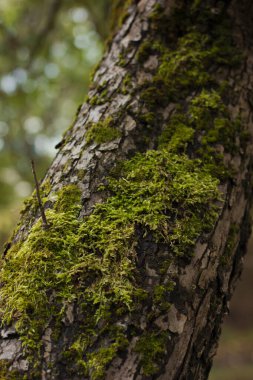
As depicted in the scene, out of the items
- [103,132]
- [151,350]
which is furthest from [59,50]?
[151,350]

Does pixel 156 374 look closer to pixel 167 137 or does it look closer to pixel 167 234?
pixel 167 234

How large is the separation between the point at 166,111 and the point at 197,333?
3.64 feet

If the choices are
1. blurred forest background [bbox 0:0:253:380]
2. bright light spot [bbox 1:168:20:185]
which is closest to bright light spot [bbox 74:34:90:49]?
blurred forest background [bbox 0:0:253:380]

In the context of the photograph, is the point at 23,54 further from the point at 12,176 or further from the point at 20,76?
the point at 12,176

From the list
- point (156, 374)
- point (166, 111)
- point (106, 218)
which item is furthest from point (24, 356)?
point (166, 111)

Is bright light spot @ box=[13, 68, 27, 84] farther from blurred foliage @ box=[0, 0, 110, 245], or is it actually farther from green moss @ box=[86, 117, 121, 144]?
green moss @ box=[86, 117, 121, 144]

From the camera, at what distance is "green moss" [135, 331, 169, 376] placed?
1.42 metres

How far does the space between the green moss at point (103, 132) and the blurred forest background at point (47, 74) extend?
0.37 m

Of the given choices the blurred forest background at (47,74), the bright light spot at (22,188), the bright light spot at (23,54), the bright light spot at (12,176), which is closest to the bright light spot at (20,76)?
the blurred forest background at (47,74)

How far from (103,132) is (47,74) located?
20.0 ft

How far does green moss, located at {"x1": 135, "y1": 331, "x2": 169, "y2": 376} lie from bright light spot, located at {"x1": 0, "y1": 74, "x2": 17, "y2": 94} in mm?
6499

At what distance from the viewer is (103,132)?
2.05m

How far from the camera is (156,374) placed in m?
1.42

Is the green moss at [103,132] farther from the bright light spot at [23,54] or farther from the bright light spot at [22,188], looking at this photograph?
the bright light spot at [22,188]
